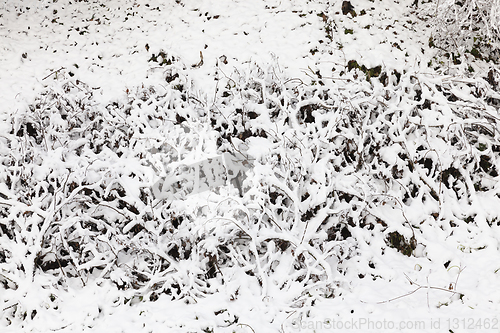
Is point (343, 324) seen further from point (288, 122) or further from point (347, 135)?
point (288, 122)

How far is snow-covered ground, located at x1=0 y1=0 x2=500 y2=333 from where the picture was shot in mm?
3104

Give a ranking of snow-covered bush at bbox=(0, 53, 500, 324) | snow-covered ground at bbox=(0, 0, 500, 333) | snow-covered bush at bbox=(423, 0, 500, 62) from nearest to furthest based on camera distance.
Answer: snow-covered ground at bbox=(0, 0, 500, 333) < snow-covered bush at bbox=(0, 53, 500, 324) < snow-covered bush at bbox=(423, 0, 500, 62)

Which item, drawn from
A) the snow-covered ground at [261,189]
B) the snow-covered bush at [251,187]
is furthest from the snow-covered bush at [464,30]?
the snow-covered bush at [251,187]

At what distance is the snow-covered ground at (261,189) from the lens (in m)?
3.10

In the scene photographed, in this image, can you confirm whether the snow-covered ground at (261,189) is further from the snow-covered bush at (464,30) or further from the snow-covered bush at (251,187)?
the snow-covered bush at (464,30)

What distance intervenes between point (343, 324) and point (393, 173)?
1.90 m

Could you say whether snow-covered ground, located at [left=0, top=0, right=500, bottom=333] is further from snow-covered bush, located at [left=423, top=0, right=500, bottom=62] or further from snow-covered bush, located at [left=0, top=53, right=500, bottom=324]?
snow-covered bush, located at [left=423, top=0, right=500, bottom=62]

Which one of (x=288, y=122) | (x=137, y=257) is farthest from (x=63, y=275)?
(x=288, y=122)

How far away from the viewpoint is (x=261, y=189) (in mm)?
3570

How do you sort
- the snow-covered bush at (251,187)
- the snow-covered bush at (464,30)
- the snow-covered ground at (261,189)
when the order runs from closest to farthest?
the snow-covered ground at (261,189), the snow-covered bush at (251,187), the snow-covered bush at (464,30)

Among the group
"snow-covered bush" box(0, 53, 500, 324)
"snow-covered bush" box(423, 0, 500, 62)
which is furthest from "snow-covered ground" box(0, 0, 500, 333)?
"snow-covered bush" box(423, 0, 500, 62)

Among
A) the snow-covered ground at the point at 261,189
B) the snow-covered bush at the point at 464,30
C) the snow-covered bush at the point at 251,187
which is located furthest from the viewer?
the snow-covered bush at the point at 464,30

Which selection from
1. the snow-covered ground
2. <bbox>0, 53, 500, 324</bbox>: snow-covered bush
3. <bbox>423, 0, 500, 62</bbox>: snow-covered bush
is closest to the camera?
the snow-covered ground

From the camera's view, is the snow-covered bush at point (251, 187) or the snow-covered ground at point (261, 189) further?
the snow-covered bush at point (251, 187)
